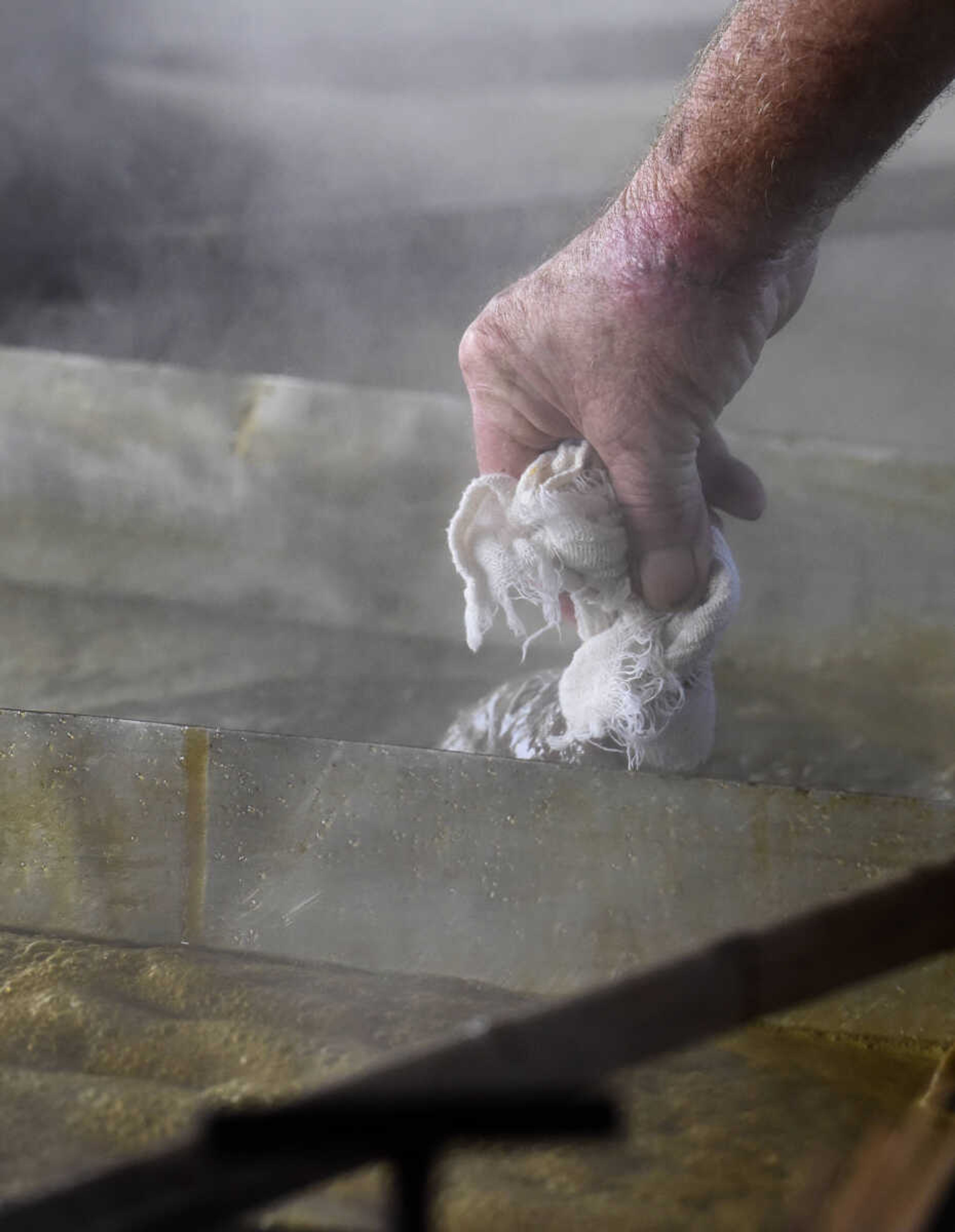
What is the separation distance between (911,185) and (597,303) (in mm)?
226

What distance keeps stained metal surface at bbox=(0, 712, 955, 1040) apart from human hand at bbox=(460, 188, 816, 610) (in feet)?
0.52

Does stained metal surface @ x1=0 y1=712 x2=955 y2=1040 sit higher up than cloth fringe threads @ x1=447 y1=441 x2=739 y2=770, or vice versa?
cloth fringe threads @ x1=447 y1=441 x2=739 y2=770

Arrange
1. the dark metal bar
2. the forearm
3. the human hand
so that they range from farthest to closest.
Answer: the human hand, the forearm, the dark metal bar

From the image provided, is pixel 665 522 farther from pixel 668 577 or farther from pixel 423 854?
pixel 423 854

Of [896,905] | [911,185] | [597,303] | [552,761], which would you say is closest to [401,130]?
[597,303]

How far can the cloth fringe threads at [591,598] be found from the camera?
71 centimetres

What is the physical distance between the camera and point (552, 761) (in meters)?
0.75

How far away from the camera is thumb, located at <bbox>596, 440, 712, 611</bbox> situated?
700 mm

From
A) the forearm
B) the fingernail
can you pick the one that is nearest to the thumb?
the fingernail

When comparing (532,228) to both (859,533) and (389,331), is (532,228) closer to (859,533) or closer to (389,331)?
(389,331)

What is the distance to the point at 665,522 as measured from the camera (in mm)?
710

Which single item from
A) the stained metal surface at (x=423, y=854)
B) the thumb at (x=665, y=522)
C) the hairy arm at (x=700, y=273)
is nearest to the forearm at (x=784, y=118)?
the hairy arm at (x=700, y=273)

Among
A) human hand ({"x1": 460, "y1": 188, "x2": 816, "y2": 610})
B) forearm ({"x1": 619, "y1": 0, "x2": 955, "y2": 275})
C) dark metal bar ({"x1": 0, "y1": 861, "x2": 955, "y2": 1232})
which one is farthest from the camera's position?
human hand ({"x1": 460, "y1": 188, "x2": 816, "y2": 610})

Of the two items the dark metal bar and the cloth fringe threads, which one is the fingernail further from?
the dark metal bar
